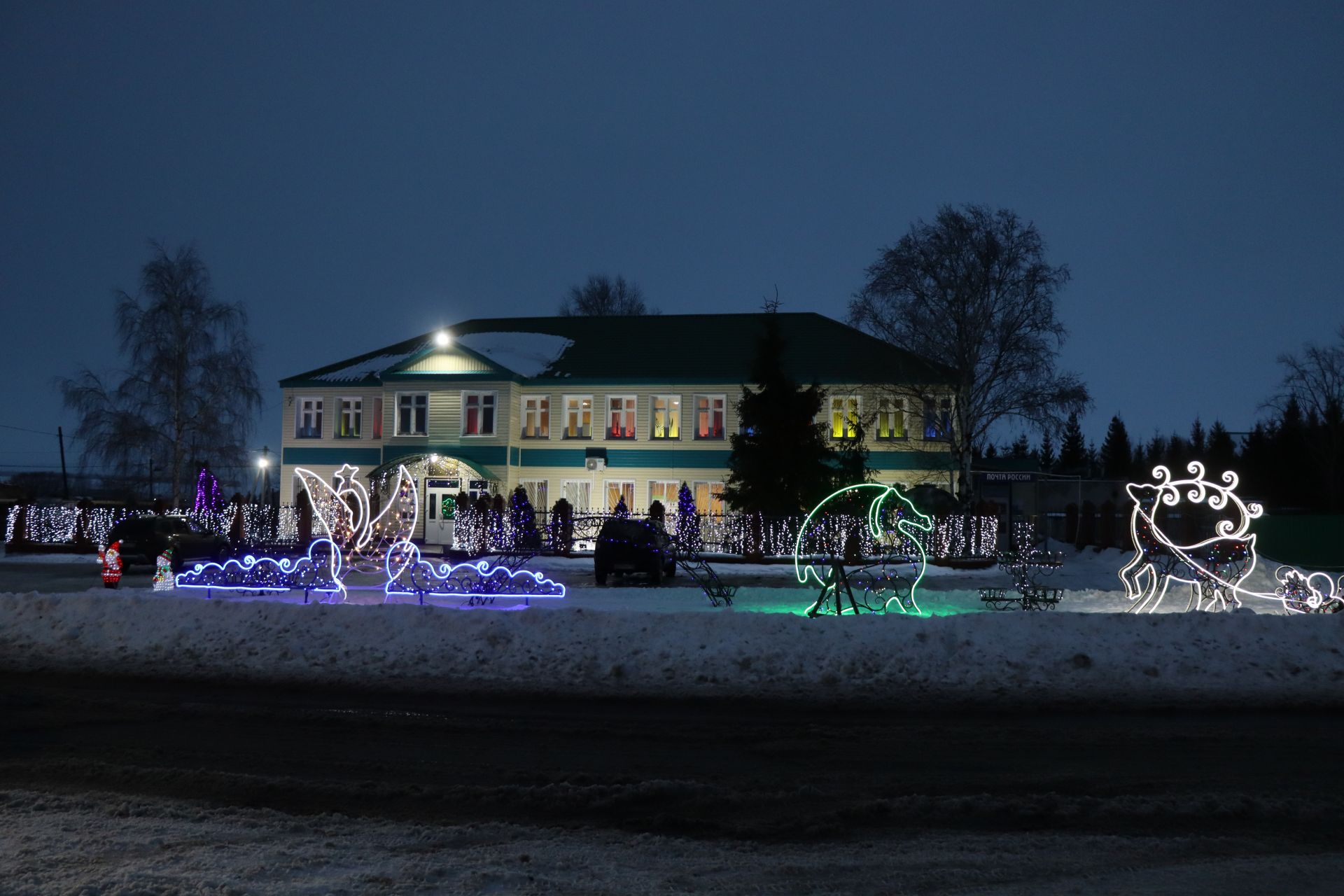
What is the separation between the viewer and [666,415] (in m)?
42.6

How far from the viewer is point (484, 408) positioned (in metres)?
42.1

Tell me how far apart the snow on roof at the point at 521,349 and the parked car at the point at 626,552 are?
18.7 metres

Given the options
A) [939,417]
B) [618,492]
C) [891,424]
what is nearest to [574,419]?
[618,492]

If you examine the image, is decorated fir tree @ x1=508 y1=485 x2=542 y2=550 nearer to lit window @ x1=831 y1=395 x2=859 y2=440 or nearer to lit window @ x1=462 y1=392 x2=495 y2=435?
lit window @ x1=462 y1=392 x2=495 y2=435

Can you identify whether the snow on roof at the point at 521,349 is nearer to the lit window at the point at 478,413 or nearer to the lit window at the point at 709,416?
the lit window at the point at 478,413

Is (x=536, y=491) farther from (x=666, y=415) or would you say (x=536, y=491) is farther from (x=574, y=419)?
(x=666, y=415)

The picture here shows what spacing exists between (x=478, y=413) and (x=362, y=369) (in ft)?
21.7

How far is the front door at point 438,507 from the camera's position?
134ft

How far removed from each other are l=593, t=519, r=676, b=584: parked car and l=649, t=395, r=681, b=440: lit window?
1770 centimetres

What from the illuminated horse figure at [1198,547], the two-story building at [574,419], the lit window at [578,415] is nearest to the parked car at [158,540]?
the two-story building at [574,419]

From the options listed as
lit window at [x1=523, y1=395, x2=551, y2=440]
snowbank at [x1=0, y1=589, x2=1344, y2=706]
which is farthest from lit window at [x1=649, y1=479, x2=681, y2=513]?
snowbank at [x1=0, y1=589, x2=1344, y2=706]

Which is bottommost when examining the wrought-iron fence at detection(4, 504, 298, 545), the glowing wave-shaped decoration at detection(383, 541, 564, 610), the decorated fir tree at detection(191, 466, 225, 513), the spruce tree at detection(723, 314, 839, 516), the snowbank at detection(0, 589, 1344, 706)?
the snowbank at detection(0, 589, 1344, 706)

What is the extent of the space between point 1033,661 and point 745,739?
4.51m

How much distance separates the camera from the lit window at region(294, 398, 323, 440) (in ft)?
146
